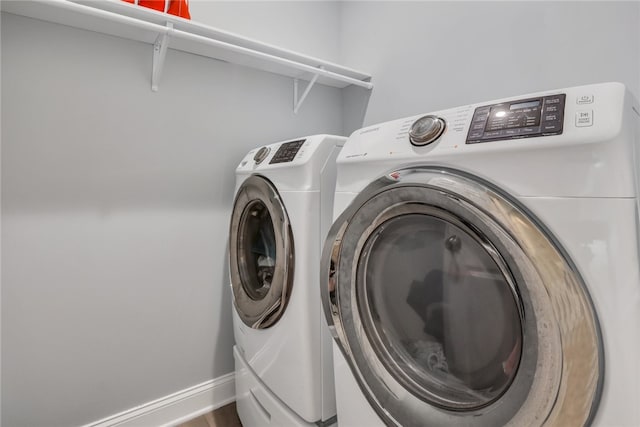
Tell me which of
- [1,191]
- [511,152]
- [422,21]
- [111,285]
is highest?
[422,21]

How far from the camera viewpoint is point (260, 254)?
134 cm

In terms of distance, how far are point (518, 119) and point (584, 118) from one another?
0.10 metres

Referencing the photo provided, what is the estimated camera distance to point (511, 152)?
539 millimetres

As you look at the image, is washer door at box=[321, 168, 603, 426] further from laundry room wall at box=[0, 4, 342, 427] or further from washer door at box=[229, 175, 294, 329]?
laundry room wall at box=[0, 4, 342, 427]

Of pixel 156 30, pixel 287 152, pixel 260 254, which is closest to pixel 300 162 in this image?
pixel 287 152

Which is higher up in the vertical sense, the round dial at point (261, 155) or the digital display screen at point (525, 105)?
the digital display screen at point (525, 105)

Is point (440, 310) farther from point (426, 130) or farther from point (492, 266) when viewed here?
point (426, 130)

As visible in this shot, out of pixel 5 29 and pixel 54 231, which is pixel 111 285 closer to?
pixel 54 231

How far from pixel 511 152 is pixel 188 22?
51.6 inches

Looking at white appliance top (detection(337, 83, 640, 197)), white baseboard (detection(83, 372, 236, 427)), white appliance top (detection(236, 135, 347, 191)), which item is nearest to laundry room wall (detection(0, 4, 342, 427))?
white baseboard (detection(83, 372, 236, 427))

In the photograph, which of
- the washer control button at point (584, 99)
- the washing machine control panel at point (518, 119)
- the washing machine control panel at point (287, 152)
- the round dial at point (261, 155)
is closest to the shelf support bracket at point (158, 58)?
the round dial at point (261, 155)

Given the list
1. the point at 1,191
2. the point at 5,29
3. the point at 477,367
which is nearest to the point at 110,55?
the point at 5,29

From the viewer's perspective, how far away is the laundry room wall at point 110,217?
1165 millimetres

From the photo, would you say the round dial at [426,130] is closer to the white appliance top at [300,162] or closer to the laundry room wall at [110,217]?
the white appliance top at [300,162]
